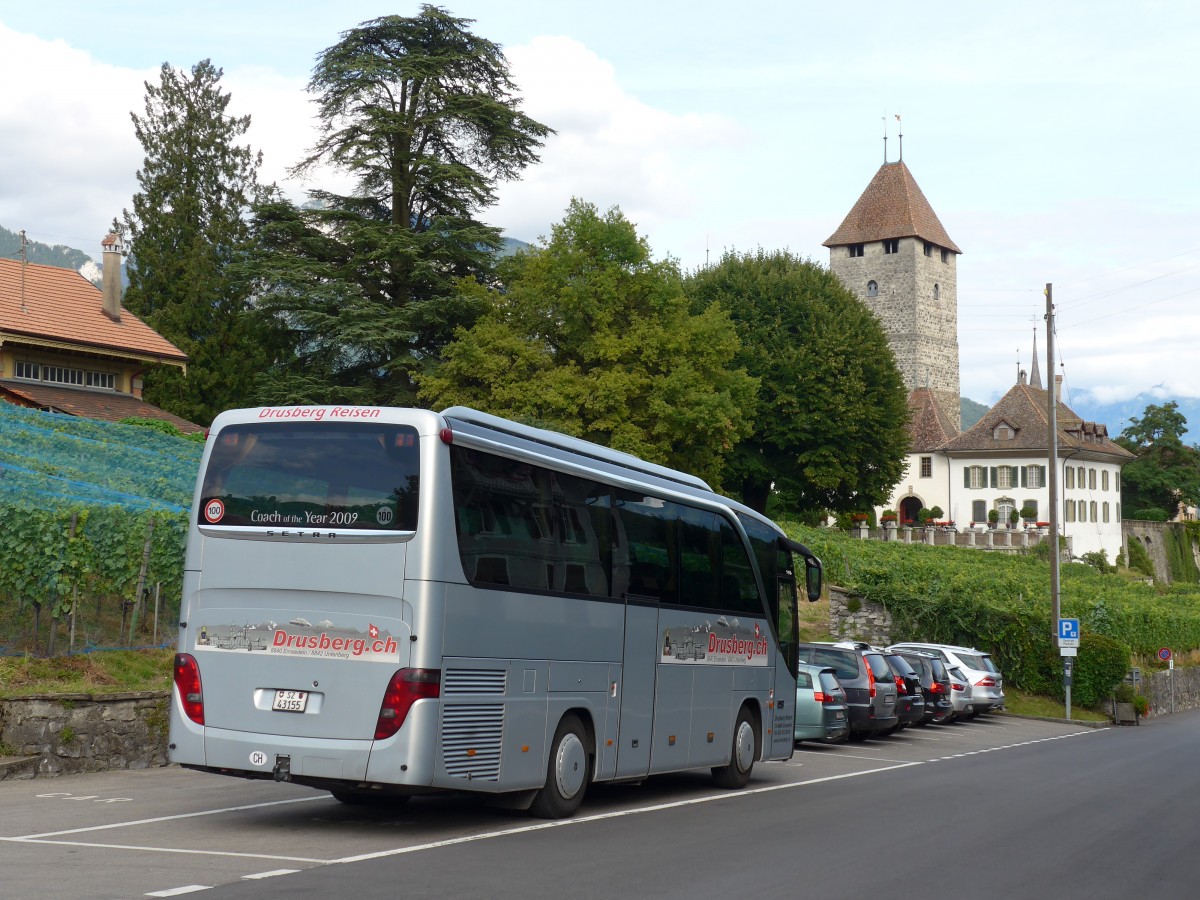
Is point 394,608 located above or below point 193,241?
below

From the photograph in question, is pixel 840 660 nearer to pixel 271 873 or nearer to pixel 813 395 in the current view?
pixel 271 873

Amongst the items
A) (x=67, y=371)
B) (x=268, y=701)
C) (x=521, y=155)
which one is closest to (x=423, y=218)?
(x=521, y=155)

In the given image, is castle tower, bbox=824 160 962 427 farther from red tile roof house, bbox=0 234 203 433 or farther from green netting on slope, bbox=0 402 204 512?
green netting on slope, bbox=0 402 204 512

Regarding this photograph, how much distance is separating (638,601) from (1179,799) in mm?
7669

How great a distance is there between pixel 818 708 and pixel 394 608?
14116 millimetres

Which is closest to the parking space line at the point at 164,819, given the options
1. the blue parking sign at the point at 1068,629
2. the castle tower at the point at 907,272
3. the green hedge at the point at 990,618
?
the blue parking sign at the point at 1068,629

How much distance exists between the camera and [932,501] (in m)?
107

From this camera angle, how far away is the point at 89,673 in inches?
678

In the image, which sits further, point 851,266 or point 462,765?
point 851,266

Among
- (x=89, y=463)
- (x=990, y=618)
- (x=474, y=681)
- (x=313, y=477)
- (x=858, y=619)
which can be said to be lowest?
(x=474, y=681)

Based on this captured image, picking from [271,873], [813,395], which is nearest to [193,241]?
[813,395]

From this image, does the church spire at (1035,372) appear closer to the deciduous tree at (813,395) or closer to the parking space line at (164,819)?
the deciduous tree at (813,395)

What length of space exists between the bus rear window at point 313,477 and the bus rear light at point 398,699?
3.69ft

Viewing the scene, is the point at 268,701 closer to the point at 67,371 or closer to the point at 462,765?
the point at 462,765
